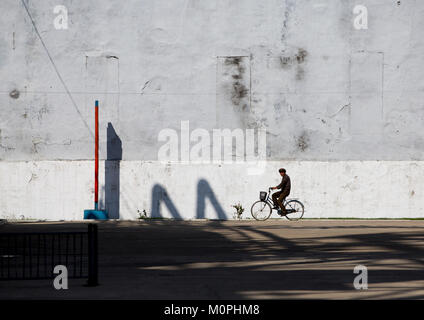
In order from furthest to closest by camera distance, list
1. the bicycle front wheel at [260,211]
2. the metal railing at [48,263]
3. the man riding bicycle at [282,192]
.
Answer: the bicycle front wheel at [260,211]
the man riding bicycle at [282,192]
the metal railing at [48,263]

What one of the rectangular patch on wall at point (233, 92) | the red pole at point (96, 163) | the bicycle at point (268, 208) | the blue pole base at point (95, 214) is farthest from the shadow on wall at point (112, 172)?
the bicycle at point (268, 208)

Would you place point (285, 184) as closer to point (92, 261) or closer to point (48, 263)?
point (48, 263)

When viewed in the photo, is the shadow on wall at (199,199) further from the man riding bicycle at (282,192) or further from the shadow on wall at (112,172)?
the man riding bicycle at (282,192)

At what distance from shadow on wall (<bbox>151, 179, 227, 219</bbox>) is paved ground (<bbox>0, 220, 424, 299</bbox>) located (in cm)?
439

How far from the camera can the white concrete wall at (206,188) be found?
2931 centimetres

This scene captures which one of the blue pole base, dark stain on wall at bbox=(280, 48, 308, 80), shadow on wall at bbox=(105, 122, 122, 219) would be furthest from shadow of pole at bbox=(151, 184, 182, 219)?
dark stain on wall at bbox=(280, 48, 308, 80)

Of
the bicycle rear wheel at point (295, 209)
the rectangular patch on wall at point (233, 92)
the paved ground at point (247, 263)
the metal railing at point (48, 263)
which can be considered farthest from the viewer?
the rectangular patch on wall at point (233, 92)

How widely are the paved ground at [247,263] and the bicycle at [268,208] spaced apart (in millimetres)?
3677

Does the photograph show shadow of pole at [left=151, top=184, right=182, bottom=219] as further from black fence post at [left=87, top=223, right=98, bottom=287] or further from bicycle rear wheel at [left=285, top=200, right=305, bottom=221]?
black fence post at [left=87, top=223, right=98, bottom=287]

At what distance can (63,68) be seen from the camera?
29.4 metres

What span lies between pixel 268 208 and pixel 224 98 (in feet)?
15.0
